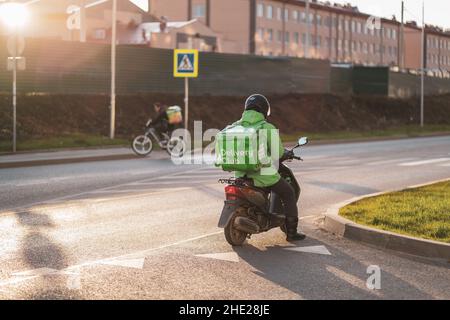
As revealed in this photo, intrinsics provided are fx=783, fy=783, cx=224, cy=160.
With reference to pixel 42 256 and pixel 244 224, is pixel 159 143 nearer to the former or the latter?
pixel 244 224

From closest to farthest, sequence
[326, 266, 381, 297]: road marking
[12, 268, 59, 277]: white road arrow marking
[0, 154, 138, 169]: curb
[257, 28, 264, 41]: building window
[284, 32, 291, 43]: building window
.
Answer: [326, 266, 381, 297]: road marking, [12, 268, 59, 277]: white road arrow marking, [0, 154, 138, 169]: curb, [257, 28, 264, 41]: building window, [284, 32, 291, 43]: building window

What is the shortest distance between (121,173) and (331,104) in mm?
28834

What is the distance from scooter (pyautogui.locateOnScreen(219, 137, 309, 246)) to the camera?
A: 8281mm

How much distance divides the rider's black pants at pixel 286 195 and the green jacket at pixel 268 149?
0.28 ft

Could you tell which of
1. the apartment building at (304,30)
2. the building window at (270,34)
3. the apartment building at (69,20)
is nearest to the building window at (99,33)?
the apartment building at (69,20)

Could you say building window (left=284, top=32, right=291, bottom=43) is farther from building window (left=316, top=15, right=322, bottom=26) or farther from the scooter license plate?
the scooter license plate

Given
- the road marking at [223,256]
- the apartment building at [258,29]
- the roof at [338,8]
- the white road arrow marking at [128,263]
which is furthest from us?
A: the roof at [338,8]

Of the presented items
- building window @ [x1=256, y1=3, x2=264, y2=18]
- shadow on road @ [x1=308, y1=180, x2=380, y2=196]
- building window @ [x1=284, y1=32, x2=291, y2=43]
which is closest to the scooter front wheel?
shadow on road @ [x1=308, y1=180, x2=380, y2=196]

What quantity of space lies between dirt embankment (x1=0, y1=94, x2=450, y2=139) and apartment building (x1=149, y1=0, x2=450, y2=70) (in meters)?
16.5

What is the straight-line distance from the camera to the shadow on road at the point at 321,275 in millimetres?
6285

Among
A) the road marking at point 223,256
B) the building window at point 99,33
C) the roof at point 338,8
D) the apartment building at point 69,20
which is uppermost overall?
the roof at point 338,8

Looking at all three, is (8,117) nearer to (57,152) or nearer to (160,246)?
(57,152)

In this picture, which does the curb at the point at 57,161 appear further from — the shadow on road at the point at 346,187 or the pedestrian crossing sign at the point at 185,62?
the shadow on road at the point at 346,187

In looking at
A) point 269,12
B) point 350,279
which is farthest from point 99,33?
point 350,279
